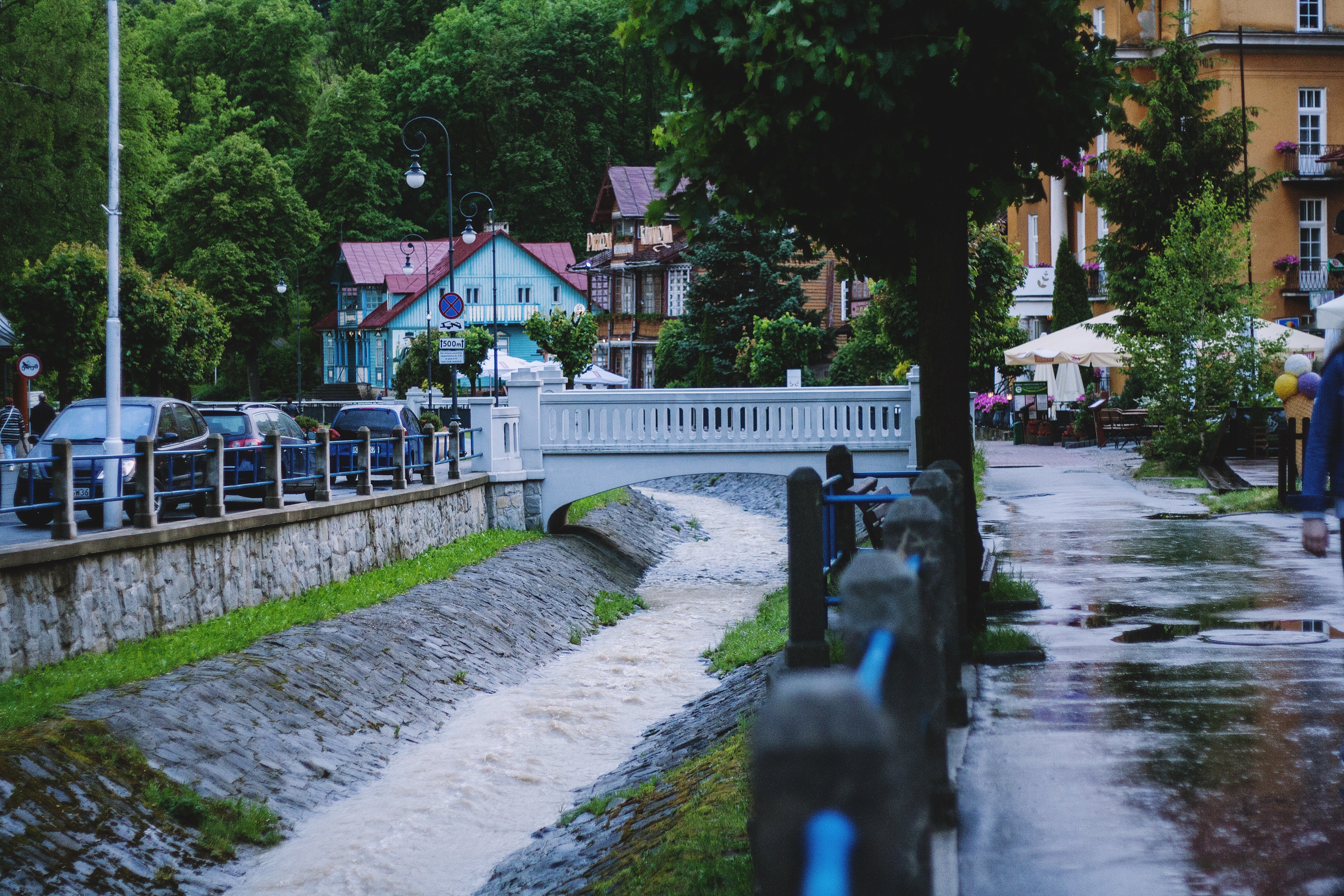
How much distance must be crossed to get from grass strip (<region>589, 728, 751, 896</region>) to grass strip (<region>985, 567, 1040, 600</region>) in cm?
256

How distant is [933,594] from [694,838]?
118 inches

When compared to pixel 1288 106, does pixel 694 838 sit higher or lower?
lower

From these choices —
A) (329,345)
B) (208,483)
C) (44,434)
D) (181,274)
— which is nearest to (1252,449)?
(208,483)

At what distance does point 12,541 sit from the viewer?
46.4 feet

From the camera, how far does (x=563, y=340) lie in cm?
5709

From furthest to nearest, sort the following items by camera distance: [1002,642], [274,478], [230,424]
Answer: [230,424] → [274,478] → [1002,642]

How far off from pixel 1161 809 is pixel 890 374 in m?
34.0

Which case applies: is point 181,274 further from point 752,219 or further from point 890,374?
point 752,219

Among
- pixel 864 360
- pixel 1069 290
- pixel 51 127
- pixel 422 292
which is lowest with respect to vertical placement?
pixel 864 360

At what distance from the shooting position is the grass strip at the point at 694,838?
6434mm

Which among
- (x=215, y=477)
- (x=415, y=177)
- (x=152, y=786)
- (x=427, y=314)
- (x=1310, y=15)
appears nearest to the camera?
(x=152, y=786)

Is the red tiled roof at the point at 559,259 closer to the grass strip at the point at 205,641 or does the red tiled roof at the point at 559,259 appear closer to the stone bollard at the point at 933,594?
the grass strip at the point at 205,641

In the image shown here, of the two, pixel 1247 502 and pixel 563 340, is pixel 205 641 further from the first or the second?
pixel 563 340

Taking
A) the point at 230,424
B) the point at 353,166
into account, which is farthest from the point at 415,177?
the point at 353,166
